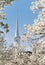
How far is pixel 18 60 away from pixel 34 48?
174 centimetres

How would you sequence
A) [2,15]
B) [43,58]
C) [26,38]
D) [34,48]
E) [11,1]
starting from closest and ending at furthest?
1. [11,1]
2. [2,15]
3. [43,58]
4. [34,48]
5. [26,38]

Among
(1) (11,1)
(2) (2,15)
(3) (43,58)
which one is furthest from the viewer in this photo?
(3) (43,58)

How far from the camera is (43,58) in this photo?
65.4 ft

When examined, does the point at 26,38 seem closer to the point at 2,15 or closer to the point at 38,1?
the point at 38,1

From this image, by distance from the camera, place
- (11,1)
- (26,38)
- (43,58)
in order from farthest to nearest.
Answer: (26,38) → (43,58) → (11,1)

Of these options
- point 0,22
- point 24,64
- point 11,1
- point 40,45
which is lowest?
point 24,64

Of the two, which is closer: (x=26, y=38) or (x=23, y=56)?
(x=23, y=56)

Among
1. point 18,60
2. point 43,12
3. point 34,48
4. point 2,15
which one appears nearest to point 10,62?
point 18,60

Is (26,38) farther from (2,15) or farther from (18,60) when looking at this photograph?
(2,15)

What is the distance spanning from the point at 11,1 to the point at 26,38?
12854 millimetres

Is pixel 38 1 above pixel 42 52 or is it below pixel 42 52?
Answer: above

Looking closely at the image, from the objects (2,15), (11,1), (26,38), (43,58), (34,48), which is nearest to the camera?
(11,1)

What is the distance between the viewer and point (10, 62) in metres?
20.8

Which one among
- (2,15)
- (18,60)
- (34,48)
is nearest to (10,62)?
(18,60)
